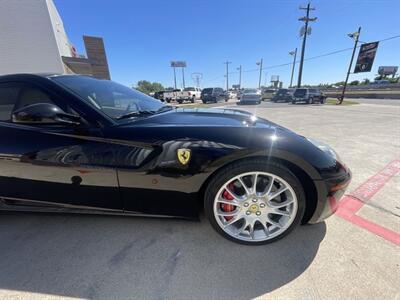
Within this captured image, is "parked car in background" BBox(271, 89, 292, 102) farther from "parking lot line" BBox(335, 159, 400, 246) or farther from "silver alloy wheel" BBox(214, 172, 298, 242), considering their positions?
"silver alloy wheel" BBox(214, 172, 298, 242)

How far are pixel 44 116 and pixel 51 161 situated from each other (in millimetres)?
368

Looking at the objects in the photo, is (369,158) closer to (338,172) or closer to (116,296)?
(338,172)

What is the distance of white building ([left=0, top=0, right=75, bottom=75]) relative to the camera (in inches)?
587

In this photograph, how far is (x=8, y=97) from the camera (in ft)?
6.19

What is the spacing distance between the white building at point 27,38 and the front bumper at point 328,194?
66.0 ft

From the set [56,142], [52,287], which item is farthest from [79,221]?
[56,142]

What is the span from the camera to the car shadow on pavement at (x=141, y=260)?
1433 millimetres

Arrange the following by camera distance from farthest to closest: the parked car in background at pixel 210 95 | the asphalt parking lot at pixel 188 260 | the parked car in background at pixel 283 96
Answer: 1. the parked car in background at pixel 283 96
2. the parked car in background at pixel 210 95
3. the asphalt parking lot at pixel 188 260

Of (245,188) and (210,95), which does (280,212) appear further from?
(210,95)

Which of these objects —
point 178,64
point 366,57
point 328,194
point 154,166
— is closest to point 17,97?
point 154,166

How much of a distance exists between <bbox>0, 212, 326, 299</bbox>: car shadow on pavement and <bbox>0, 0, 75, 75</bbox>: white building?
18.8 metres

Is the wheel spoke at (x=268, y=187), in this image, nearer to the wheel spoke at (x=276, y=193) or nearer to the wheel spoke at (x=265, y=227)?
the wheel spoke at (x=276, y=193)

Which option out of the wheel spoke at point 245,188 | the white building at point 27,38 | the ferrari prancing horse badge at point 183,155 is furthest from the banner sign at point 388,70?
the ferrari prancing horse badge at point 183,155

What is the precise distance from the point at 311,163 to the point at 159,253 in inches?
56.1
